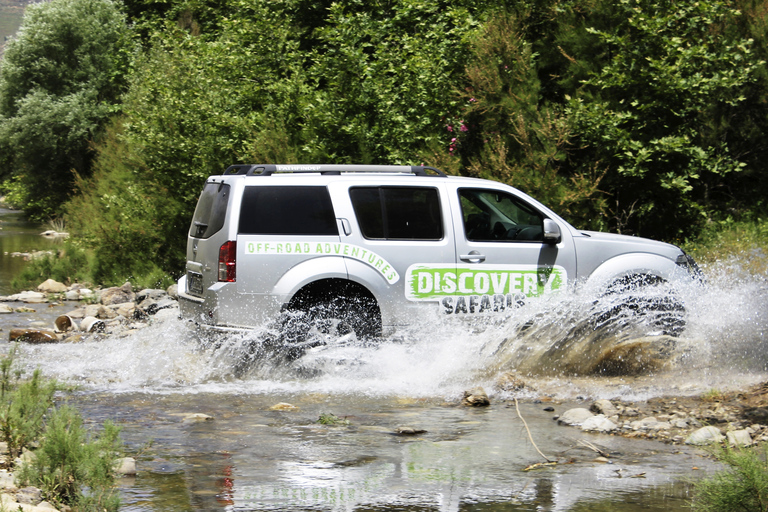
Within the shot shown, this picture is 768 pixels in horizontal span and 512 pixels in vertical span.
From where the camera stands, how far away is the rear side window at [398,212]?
29.2ft

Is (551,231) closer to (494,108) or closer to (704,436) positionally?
(704,436)

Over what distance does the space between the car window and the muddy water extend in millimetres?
790

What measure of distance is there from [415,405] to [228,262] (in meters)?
2.24

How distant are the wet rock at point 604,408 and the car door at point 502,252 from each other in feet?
5.69

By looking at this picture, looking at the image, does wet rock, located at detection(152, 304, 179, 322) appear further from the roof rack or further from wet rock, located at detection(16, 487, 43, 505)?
wet rock, located at detection(16, 487, 43, 505)

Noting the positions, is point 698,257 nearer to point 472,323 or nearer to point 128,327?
point 472,323

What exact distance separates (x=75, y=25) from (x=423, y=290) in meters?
32.0

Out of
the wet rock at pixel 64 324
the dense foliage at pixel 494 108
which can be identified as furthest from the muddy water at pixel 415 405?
the dense foliage at pixel 494 108

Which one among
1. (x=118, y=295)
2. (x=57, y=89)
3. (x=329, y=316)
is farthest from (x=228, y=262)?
(x=57, y=89)

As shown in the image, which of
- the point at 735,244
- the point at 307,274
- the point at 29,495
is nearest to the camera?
the point at 29,495

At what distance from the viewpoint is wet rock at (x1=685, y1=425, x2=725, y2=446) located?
6.25 meters

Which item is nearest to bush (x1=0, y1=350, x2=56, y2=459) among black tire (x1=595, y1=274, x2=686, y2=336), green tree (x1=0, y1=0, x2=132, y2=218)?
black tire (x1=595, y1=274, x2=686, y2=336)

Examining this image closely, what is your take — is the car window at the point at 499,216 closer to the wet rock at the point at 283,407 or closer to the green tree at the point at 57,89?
the wet rock at the point at 283,407

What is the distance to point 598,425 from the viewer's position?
22.4 feet
